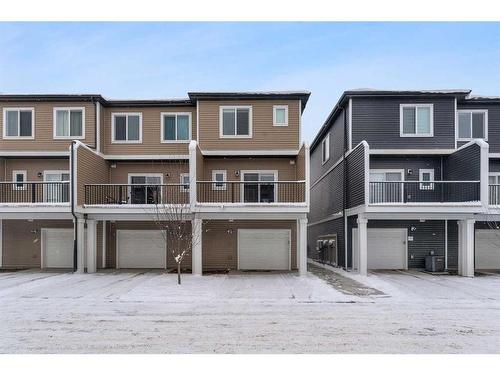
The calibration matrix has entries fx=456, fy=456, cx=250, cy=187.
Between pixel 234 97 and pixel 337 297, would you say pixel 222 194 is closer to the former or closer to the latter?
pixel 234 97

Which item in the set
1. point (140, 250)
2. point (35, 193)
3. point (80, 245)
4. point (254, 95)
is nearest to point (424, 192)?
point (254, 95)

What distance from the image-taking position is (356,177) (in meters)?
19.9

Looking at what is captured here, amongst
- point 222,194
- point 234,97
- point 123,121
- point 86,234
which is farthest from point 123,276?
point 234,97

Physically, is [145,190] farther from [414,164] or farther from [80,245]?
[414,164]

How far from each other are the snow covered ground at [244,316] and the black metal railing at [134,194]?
389cm

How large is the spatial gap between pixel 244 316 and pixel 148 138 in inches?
523

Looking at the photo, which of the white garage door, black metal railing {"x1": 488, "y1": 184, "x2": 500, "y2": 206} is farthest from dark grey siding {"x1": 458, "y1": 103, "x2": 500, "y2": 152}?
the white garage door

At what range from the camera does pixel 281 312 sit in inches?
441

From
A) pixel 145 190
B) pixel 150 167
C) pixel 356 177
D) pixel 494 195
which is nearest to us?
pixel 356 177

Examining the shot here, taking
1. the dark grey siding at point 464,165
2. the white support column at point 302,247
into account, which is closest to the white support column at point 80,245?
the white support column at point 302,247

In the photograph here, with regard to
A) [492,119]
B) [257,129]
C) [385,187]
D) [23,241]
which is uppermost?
[492,119]

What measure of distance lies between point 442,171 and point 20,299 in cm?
1830

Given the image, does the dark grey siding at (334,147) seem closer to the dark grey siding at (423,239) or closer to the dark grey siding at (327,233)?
the dark grey siding at (327,233)

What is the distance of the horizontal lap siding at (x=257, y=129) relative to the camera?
20938 mm
